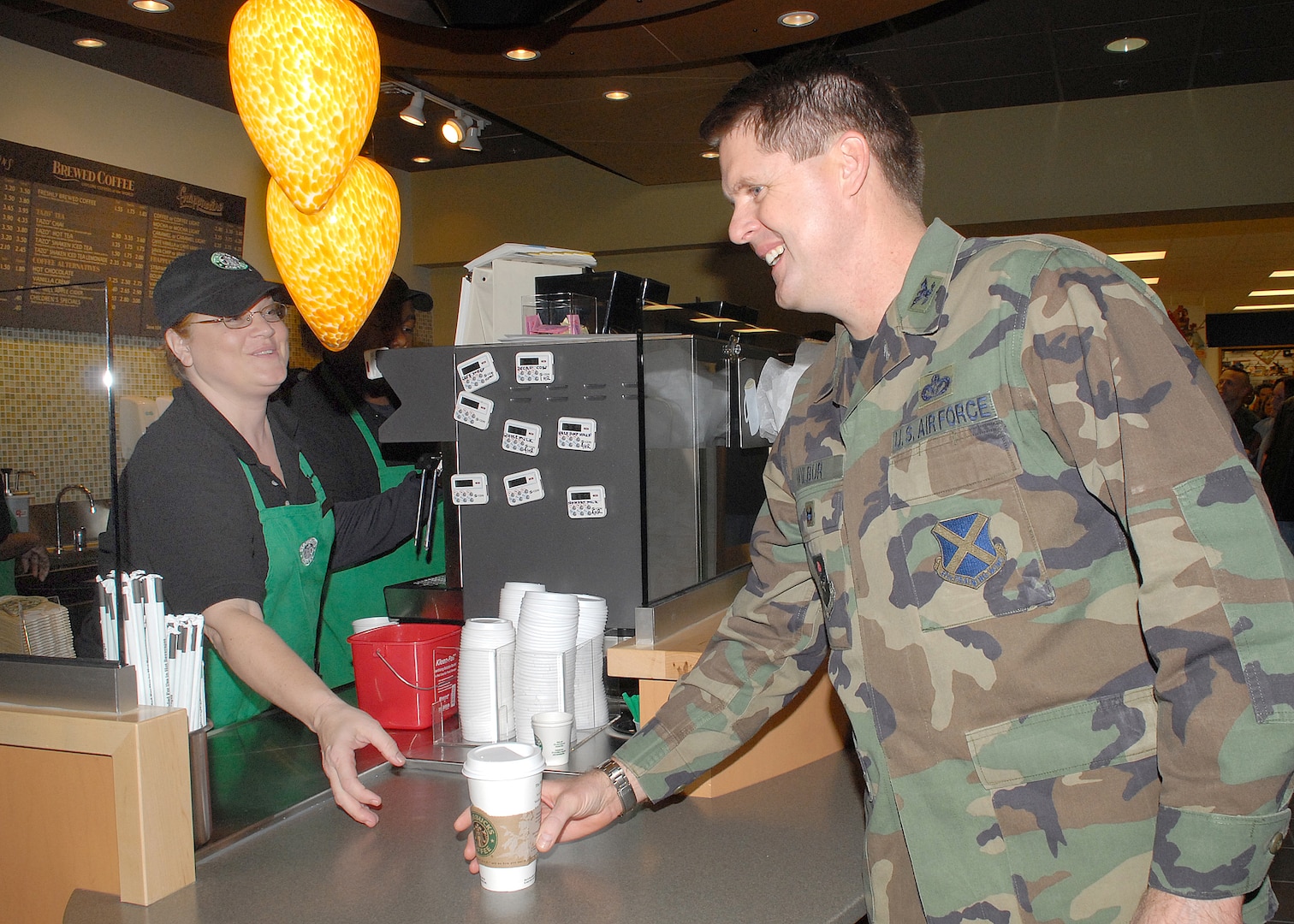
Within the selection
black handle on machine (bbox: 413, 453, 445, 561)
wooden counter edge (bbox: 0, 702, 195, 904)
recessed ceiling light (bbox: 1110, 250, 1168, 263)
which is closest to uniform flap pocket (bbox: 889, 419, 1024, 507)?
wooden counter edge (bbox: 0, 702, 195, 904)

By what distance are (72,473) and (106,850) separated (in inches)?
19.3

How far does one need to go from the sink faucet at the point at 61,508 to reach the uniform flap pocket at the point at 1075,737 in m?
1.15

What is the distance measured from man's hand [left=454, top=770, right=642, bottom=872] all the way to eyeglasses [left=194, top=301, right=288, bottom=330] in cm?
131

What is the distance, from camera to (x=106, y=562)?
4.24ft

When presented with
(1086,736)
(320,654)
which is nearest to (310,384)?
(320,654)

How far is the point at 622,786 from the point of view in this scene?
1354mm

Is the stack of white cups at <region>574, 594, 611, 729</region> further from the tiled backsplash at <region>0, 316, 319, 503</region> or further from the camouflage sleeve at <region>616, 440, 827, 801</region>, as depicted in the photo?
the tiled backsplash at <region>0, 316, 319, 503</region>

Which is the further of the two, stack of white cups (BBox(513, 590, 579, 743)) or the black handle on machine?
the black handle on machine

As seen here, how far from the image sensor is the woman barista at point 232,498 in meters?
1.76

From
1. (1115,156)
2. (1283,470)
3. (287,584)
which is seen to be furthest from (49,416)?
(1115,156)

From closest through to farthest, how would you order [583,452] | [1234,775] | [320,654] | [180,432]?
1. [1234,775]
2. [583,452]
3. [180,432]
4. [320,654]

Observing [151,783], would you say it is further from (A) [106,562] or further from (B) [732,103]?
(B) [732,103]

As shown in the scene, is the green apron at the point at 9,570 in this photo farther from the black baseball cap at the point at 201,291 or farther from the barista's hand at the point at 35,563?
the black baseball cap at the point at 201,291

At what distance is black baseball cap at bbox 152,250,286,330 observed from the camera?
2.10 metres
